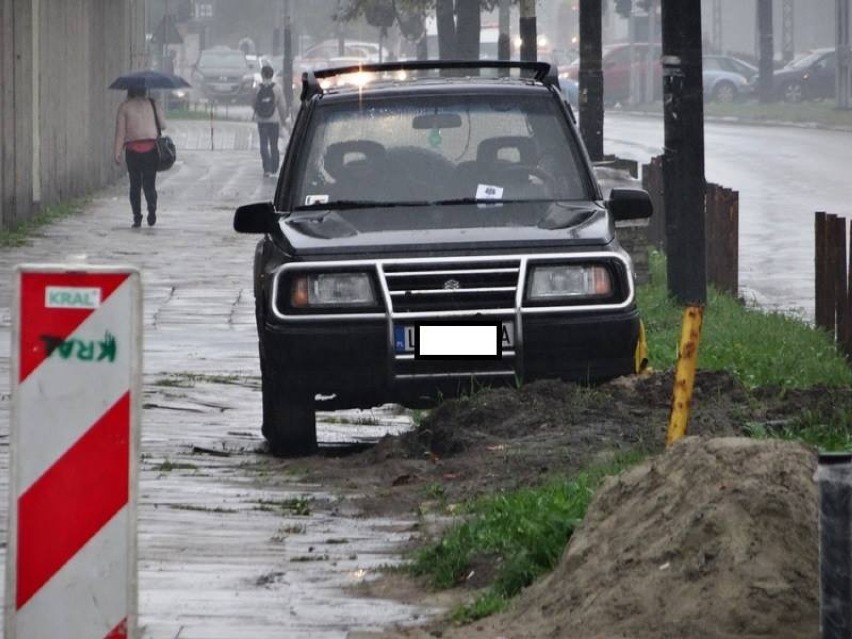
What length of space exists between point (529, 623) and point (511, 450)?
2.89 metres

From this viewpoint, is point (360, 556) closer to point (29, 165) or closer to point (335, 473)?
point (335, 473)

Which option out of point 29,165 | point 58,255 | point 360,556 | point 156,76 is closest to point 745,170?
point 156,76

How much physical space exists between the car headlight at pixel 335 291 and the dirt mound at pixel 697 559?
2.96m

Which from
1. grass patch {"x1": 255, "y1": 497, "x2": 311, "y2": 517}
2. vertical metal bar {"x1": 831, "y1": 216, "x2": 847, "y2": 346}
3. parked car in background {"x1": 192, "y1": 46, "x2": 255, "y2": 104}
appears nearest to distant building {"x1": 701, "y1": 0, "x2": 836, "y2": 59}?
parked car in background {"x1": 192, "y1": 46, "x2": 255, "y2": 104}

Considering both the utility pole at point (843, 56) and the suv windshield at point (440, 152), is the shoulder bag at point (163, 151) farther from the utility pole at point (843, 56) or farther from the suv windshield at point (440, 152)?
the utility pole at point (843, 56)

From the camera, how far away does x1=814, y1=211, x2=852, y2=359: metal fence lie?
12.8 meters

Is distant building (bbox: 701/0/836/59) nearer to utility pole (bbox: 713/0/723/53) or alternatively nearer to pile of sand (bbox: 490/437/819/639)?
utility pole (bbox: 713/0/723/53)

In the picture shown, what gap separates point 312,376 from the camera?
32.0 ft

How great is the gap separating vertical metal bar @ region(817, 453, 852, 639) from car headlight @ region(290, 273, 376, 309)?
4523 millimetres

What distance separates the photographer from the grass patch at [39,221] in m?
22.6

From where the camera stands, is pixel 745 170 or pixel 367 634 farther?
pixel 745 170

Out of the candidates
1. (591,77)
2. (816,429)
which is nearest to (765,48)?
(591,77)

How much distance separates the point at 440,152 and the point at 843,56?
44169 mm

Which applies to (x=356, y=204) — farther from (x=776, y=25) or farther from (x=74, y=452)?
(x=776, y=25)
